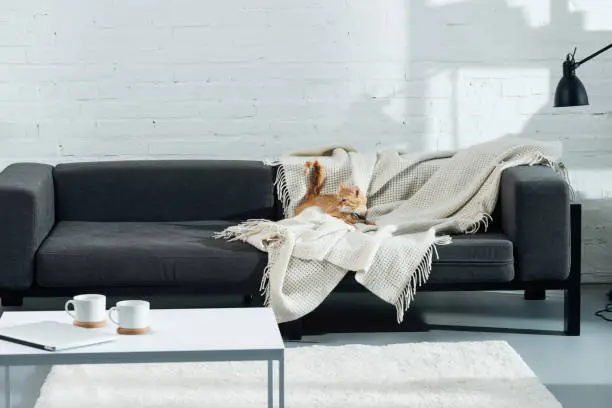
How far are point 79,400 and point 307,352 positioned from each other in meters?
0.90

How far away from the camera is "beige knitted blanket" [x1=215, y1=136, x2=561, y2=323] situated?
406 centimetres

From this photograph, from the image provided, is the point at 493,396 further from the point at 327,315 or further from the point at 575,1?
the point at 575,1

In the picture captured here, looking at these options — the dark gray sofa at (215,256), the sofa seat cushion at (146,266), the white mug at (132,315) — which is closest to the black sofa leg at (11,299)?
the dark gray sofa at (215,256)

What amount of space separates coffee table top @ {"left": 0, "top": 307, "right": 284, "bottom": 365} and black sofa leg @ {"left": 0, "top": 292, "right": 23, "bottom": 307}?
44.8 inches

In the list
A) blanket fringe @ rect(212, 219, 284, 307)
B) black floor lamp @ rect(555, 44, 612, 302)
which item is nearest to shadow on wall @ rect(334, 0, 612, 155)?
black floor lamp @ rect(555, 44, 612, 302)

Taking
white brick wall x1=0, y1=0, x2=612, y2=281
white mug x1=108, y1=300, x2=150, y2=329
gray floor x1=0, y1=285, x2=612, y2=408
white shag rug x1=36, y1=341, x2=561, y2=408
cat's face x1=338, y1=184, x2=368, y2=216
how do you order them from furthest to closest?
1. white brick wall x1=0, y1=0, x2=612, y2=281
2. cat's face x1=338, y1=184, x2=368, y2=216
3. gray floor x1=0, y1=285, x2=612, y2=408
4. white shag rug x1=36, y1=341, x2=561, y2=408
5. white mug x1=108, y1=300, x2=150, y2=329

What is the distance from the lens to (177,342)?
2738 mm

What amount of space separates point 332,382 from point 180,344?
34.8 inches

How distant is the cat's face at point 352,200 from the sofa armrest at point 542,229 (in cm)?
73

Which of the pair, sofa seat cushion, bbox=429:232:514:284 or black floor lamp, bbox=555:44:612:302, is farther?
black floor lamp, bbox=555:44:612:302

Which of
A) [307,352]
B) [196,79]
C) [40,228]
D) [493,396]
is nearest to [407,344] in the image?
[307,352]

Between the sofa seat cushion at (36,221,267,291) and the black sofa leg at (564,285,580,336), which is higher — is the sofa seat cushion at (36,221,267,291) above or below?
above

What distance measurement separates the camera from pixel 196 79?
17.0 ft

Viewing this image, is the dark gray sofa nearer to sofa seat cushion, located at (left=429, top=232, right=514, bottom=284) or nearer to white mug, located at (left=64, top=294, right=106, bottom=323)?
sofa seat cushion, located at (left=429, top=232, right=514, bottom=284)
